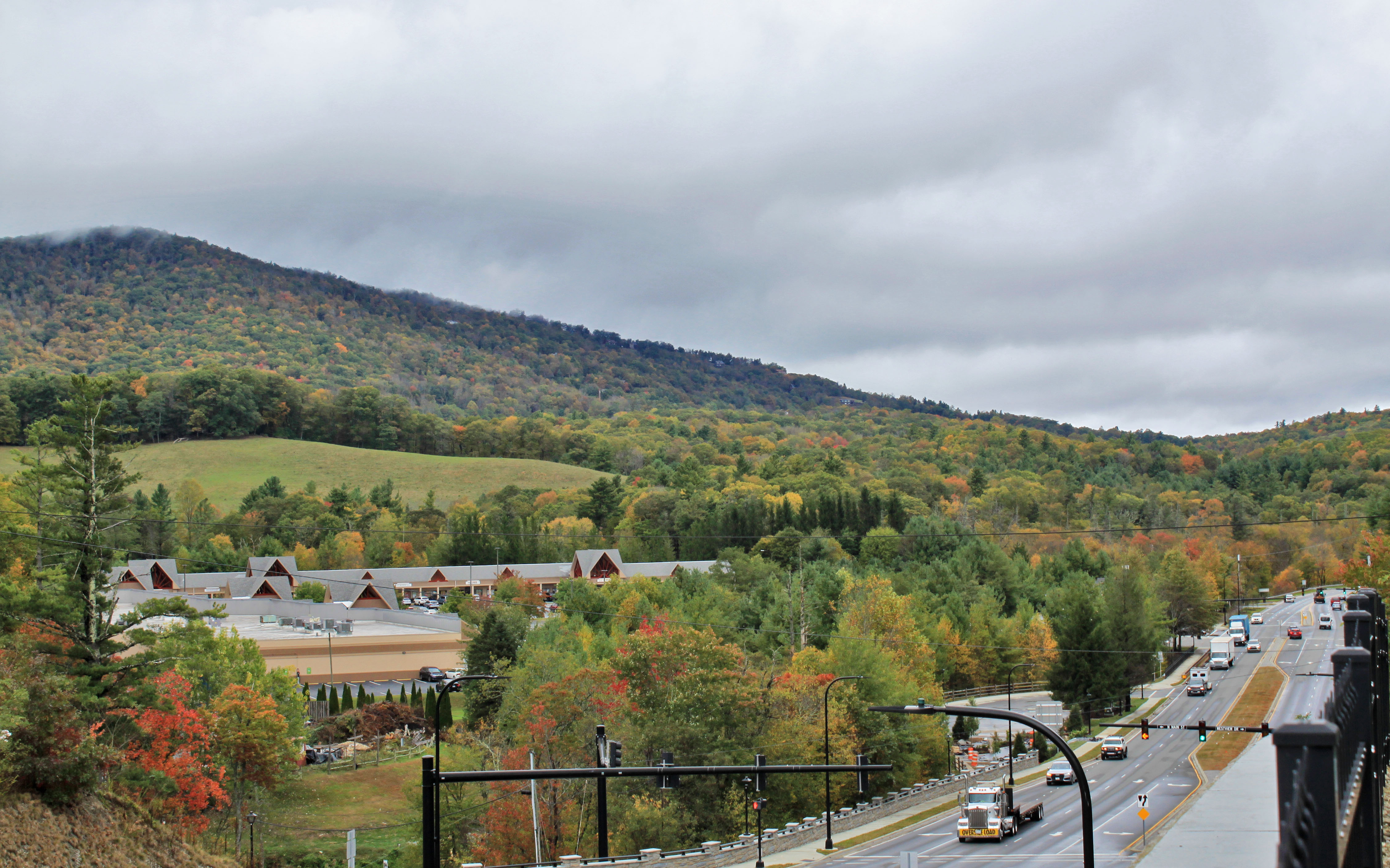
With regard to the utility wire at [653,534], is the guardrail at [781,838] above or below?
below

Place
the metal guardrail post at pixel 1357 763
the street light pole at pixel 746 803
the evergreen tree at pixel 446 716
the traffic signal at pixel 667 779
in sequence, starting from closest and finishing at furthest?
1. the metal guardrail post at pixel 1357 763
2. the traffic signal at pixel 667 779
3. the street light pole at pixel 746 803
4. the evergreen tree at pixel 446 716

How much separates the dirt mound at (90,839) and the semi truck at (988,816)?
82.0 feet

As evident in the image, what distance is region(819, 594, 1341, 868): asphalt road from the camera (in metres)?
33.7

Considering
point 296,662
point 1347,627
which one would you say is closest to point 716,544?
point 296,662

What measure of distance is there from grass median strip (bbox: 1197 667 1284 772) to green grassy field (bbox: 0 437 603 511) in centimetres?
12262

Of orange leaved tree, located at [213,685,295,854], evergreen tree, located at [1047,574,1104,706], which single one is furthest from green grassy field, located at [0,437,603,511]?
orange leaved tree, located at [213,685,295,854]

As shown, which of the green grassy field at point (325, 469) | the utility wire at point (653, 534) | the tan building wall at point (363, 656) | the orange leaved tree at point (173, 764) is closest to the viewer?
the orange leaved tree at point (173, 764)

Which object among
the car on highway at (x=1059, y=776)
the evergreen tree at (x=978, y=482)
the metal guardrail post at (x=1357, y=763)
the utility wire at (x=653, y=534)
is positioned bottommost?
the car on highway at (x=1059, y=776)

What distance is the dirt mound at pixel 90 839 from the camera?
28.6m

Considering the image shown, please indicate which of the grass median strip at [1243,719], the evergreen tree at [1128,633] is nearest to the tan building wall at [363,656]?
the evergreen tree at [1128,633]

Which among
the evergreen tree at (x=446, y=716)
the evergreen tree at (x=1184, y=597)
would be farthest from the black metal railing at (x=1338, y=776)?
the evergreen tree at (x=1184, y=597)

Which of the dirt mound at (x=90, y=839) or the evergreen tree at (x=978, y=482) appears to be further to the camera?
the evergreen tree at (x=978, y=482)

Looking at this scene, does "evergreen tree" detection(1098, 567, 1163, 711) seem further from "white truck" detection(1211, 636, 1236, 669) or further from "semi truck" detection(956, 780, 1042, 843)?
"semi truck" detection(956, 780, 1042, 843)

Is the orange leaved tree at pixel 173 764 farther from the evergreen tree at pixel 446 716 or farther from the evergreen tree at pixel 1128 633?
the evergreen tree at pixel 1128 633
